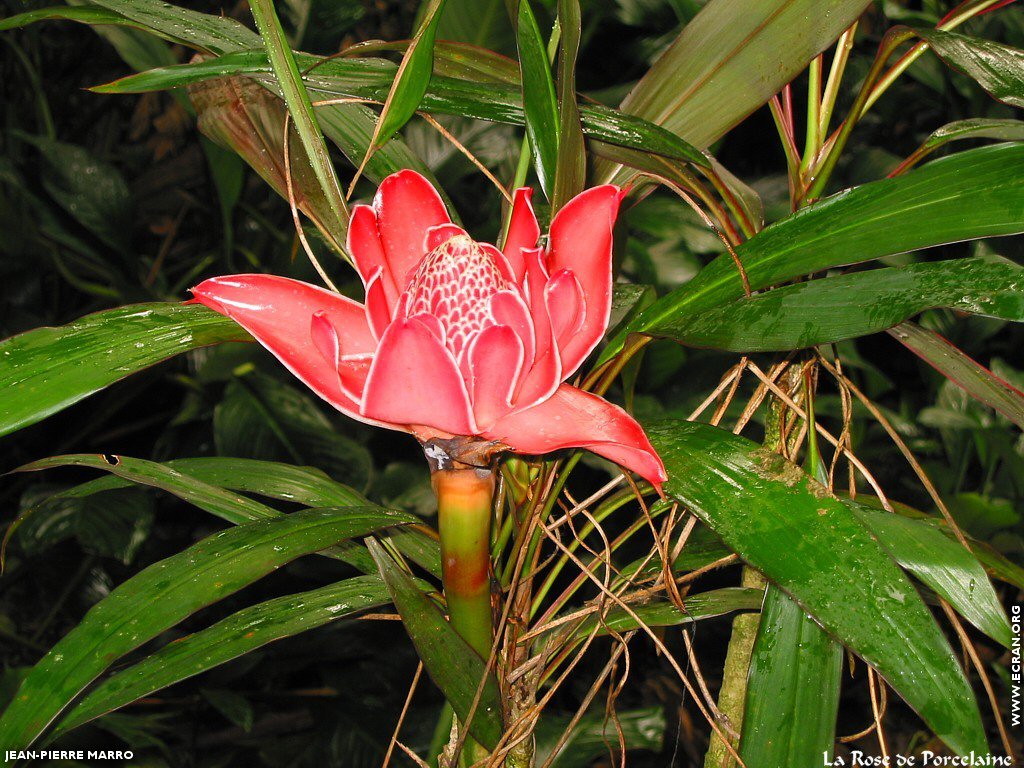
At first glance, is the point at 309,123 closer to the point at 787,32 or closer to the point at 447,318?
the point at 447,318

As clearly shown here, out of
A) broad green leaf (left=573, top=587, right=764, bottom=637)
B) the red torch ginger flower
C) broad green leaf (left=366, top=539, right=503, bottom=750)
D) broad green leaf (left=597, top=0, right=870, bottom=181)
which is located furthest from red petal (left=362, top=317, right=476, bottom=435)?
broad green leaf (left=597, top=0, right=870, bottom=181)

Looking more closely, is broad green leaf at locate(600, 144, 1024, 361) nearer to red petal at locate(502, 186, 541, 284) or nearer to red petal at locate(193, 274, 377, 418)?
red petal at locate(502, 186, 541, 284)

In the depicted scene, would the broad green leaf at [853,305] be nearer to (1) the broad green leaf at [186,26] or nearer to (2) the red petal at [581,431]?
(2) the red petal at [581,431]

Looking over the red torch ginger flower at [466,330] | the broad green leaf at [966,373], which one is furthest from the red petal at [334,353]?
the broad green leaf at [966,373]

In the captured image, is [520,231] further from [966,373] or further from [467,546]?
[966,373]

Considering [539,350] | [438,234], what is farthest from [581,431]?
[438,234]

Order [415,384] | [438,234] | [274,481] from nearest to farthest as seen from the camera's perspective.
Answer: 1. [415,384]
2. [438,234]
3. [274,481]

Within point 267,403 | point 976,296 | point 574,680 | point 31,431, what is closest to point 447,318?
point 976,296
